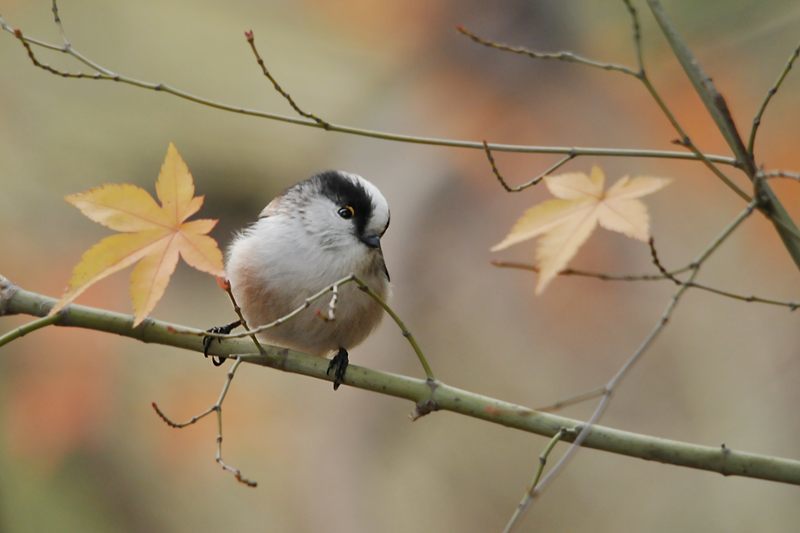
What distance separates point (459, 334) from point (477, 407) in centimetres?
672

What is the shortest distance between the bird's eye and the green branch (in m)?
1.16

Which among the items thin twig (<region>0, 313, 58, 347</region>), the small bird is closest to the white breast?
the small bird

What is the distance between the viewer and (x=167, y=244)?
2.20 metres

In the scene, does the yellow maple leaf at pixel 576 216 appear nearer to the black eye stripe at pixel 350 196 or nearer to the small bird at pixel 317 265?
the small bird at pixel 317 265

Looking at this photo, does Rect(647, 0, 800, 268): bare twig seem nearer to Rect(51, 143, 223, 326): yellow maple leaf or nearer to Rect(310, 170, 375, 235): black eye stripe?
Rect(51, 143, 223, 326): yellow maple leaf

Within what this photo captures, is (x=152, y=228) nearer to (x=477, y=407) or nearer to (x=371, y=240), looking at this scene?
(x=477, y=407)

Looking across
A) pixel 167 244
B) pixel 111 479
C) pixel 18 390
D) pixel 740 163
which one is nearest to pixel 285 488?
pixel 111 479

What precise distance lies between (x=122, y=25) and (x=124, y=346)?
5.17m

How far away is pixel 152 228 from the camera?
2.23 meters

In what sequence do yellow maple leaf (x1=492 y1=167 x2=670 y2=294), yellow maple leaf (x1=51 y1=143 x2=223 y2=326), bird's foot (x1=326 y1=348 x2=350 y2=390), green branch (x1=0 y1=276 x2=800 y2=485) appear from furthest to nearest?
1. bird's foot (x1=326 y1=348 x2=350 y2=390)
2. green branch (x1=0 y1=276 x2=800 y2=485)
3. yellow maple leaf (x1=51 y1=143 x2=223 y2=326)
4. yellow maple leaf (x1=492 y1=167 x2=670 y2=294)

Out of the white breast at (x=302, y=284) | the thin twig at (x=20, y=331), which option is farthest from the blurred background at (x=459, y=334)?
the thin twig at (x=20, y=331)

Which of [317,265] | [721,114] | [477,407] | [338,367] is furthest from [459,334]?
[721,114]

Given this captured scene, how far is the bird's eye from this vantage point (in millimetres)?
3688

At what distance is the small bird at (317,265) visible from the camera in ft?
11.4
